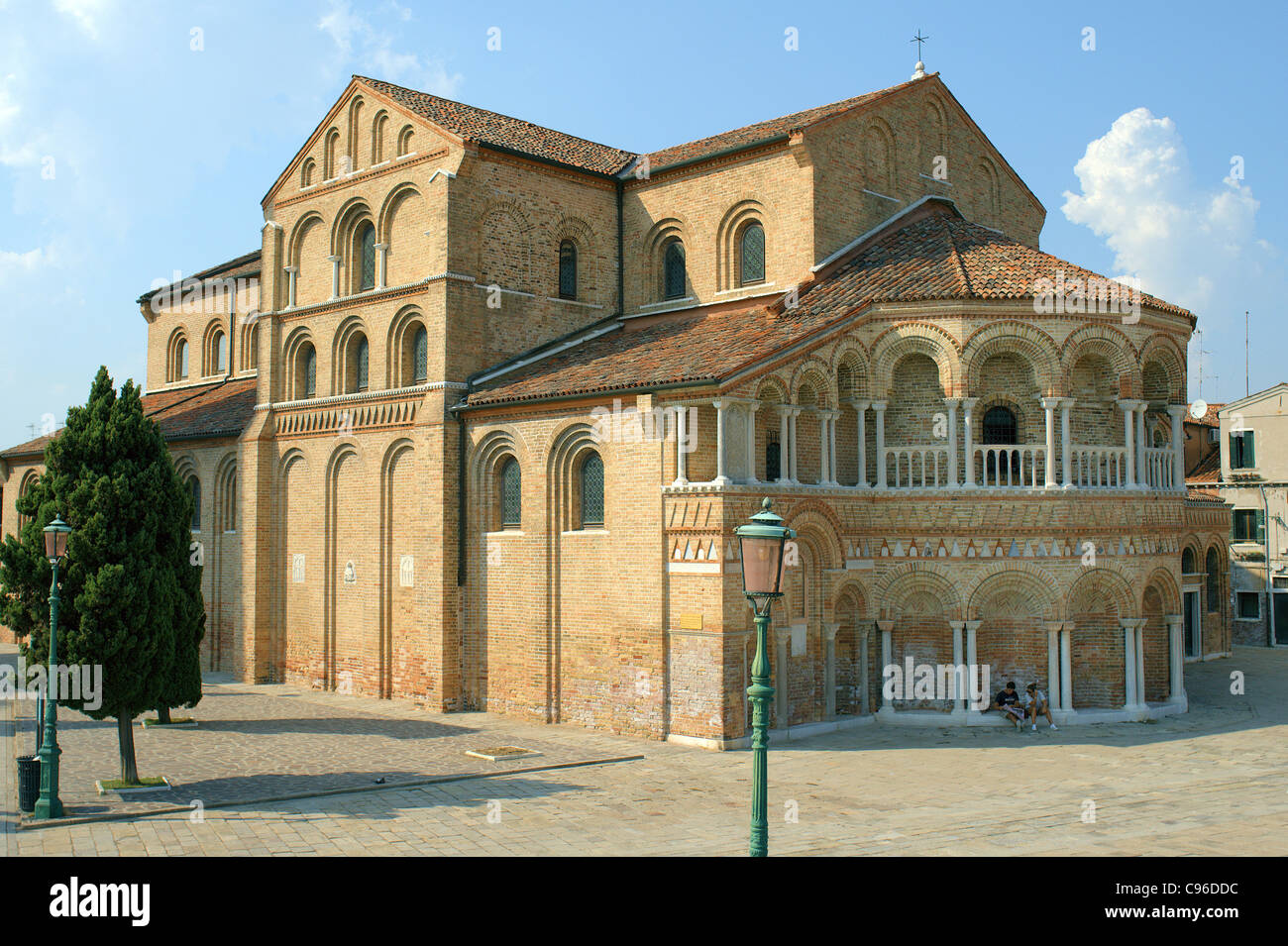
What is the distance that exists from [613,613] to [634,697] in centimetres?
154

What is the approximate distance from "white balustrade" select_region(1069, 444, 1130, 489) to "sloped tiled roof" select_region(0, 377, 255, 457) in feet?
65.8

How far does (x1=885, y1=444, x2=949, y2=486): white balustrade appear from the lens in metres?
20.8

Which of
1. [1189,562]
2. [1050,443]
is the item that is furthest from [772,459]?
[1189,562]

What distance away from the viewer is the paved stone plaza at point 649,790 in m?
12.8

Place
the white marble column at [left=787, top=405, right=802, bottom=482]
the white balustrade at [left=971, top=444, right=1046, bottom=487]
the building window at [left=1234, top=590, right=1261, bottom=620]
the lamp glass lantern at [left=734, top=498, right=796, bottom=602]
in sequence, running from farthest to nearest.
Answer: the building window at [left=1234, top=590, right=1261, bottom=620] < the white balustrade at [left=971, top=444, right=1046, bottom=487] < the white marble column at [left=787, top=405, right=802, bottom=482] < the lamp glass lantern at [left=734, top=498, right=796, bottom=602]

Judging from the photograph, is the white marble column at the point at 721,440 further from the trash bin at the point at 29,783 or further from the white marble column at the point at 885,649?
the trash bin at the point at 29,783

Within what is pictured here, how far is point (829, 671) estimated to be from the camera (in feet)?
67.4

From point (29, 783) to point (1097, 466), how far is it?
17.9 meters

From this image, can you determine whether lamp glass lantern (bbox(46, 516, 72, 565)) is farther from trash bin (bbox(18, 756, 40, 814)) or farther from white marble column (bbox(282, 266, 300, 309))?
white marble column (bbox(282, 266, 300, 309))

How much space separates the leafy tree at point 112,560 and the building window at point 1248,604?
3439cm

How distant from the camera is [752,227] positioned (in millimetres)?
24250

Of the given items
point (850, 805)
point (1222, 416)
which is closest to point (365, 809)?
point (850, 805)

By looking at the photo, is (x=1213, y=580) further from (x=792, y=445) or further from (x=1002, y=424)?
(x=792, y=445)

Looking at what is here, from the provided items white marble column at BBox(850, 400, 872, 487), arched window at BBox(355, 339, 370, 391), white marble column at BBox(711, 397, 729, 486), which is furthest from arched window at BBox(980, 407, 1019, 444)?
arched window at BBox(355, 339, 370, 391)
